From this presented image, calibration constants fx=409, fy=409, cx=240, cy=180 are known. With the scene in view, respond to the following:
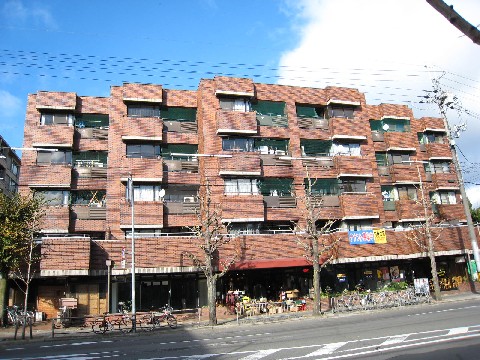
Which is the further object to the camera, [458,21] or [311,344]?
[311,344]

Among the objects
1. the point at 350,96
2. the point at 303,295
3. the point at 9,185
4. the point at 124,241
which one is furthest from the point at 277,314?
the point at 9,185

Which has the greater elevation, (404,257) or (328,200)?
(328,200)

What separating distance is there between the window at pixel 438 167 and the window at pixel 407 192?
4347 millimetres

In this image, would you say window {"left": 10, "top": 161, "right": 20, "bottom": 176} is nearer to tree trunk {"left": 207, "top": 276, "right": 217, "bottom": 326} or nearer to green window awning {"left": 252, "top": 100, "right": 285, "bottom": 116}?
green window awning {"left": 252, "top": 100, "right": 285, "bottom": 116}

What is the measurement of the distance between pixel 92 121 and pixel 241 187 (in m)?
13.5

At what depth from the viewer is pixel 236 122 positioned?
110 feet

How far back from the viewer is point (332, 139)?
3712cm

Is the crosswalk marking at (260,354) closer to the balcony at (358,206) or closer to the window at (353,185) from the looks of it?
the balcony at (358,206)

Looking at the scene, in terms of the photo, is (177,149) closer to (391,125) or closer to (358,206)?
(358,206)

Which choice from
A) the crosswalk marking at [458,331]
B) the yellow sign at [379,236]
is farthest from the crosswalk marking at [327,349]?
the yellow sign at [379,236]

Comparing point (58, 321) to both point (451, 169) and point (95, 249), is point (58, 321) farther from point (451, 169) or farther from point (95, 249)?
point (451, 169)

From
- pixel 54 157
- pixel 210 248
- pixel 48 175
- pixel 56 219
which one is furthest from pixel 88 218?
pixel 210 248

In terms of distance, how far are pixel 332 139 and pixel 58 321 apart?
2608cm

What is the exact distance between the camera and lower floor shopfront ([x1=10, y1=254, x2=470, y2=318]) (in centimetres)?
2759
